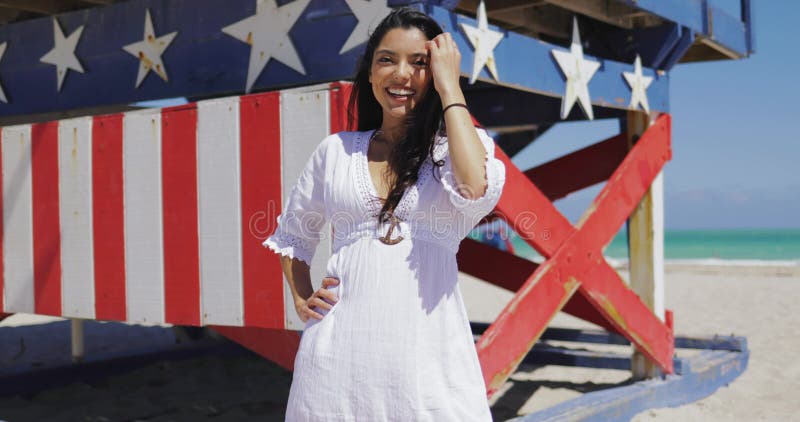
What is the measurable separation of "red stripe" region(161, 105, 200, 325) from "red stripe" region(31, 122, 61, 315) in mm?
769

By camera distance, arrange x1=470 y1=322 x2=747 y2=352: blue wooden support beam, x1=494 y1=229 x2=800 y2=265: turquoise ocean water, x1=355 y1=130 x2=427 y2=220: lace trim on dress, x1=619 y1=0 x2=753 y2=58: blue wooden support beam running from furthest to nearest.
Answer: x1=494 y1=229 x2=800 y2=265: turquoise ocean water → x1=470 y1=322 x2=747 y2=352: blue wooden support beam → x1=619 y1=0 x2=753 y2=58: blue wooden support beam → x1=355 y1=130 x2=427 y2=220: lace trim on dress

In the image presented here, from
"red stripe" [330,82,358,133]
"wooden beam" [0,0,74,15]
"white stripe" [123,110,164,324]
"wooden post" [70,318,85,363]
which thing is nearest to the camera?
"red stripe" [330,82,358,133]

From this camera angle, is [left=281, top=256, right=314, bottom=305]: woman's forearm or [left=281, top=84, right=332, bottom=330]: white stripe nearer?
[left=281, top=256, right=314, bottom=305]: woman's forearm

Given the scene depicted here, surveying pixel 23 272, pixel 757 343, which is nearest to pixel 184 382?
pixel 23 272

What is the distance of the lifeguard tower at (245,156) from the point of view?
351cm

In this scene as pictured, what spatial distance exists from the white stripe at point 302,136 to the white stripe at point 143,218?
767 mm

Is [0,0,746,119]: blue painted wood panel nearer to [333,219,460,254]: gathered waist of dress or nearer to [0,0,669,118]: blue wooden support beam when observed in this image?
[0,0,669,118]: blue wooden support beam

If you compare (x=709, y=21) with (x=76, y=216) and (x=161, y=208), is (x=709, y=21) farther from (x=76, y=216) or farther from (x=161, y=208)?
(x=76, y=216)

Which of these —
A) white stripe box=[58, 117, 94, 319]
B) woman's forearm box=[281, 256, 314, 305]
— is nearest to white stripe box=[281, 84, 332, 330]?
woman's forearm box=[281, 256, 314, 305]

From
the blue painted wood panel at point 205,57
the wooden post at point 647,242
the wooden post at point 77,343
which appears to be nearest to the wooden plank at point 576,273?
the wooden post at point 647,242

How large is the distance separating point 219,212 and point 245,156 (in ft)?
0.96

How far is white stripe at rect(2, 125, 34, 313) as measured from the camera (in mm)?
4273

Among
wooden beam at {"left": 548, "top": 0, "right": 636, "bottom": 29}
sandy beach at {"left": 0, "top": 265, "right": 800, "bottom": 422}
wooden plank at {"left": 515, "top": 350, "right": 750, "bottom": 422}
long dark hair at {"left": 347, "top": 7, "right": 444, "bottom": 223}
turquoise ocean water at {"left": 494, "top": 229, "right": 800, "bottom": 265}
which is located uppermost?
wooden beam at {"left": 548, "top": 0, "right": 636, "bottom": 29}

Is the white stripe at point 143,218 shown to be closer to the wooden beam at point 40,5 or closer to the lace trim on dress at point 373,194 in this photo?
the wooden beam at point 40,5
